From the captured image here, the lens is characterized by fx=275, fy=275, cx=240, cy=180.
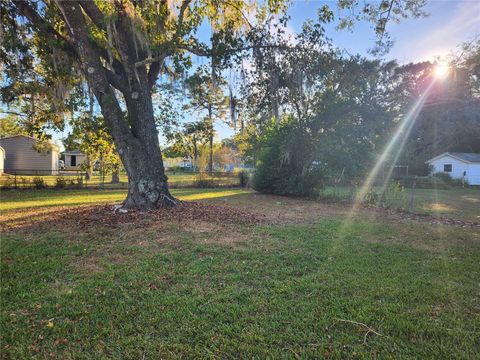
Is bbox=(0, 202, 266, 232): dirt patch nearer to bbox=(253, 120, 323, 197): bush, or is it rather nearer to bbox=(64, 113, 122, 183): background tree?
bbox=(64, 113, 122, 183): background tree

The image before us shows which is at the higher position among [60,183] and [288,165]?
[288,165]

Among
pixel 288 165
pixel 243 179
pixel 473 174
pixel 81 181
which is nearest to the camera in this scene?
pixel 288 165

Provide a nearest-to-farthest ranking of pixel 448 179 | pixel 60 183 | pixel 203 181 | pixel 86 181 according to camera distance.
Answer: pixel 60 183 < pixel 86 181 < pixel 203 181 < pixel 448 179

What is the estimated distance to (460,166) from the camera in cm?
2517

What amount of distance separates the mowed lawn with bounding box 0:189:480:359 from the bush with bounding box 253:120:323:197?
23.9 feet

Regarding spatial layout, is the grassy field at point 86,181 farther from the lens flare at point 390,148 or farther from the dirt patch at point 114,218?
the lens flare at point 390,148

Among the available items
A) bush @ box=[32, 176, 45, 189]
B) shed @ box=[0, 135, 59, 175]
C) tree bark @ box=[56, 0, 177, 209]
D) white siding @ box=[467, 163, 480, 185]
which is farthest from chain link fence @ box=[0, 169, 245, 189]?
white siding @ box=[467, 163, 480, 185]

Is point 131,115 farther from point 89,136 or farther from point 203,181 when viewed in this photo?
point 203,181

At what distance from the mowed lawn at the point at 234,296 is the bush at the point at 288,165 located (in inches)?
287

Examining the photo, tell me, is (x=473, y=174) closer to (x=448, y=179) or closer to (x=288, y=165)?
(x=448, y=179)

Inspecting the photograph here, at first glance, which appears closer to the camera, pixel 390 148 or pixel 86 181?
pixel 390 148

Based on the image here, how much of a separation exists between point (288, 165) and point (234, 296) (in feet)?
35.6

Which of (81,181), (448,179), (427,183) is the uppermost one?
(448,179)

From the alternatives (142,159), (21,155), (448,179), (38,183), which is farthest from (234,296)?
(21,155)
